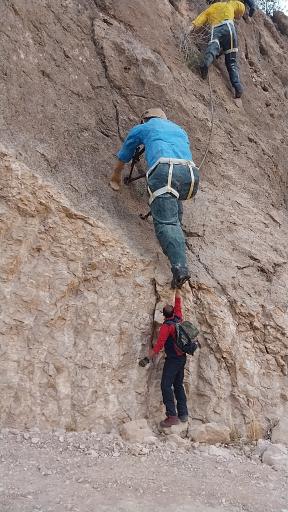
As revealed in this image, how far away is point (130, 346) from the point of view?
5.14 meters

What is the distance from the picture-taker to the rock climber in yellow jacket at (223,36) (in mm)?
8180

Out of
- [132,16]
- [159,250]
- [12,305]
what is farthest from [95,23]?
[12,305]

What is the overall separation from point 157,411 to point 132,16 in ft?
18.1

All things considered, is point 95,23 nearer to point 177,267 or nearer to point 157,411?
point 177,267

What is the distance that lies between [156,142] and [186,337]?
83.9 inches

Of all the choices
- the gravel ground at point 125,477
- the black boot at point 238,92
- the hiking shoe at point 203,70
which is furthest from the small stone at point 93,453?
the black boot at point 238,92

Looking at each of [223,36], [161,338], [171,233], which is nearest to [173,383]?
[161,338]

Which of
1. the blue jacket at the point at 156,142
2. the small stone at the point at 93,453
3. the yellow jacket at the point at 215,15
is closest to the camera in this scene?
the small stone at the point at 93,453

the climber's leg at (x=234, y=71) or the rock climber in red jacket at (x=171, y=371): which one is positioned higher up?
the climber's leg at (x=234, y=71)

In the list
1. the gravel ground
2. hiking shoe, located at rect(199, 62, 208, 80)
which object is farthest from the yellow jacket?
the gravel ground

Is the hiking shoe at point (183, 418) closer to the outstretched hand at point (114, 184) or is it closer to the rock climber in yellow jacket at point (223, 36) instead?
the outstretched hand at point (114, 184)

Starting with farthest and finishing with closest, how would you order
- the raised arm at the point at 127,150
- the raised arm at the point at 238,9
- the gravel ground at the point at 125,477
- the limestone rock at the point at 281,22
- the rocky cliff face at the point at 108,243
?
1. the limestone rock at the point at 281,22
2. the raised arm at the point at 238,9
3. the raised arm at the point at 127,150
4. the rocky cliff face at the point at 108,243
5. the gravel ground at the point at 125,477

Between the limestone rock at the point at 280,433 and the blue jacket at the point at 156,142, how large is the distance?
2.89 metres

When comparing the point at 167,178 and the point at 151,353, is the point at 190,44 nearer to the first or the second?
the point at 167,178
